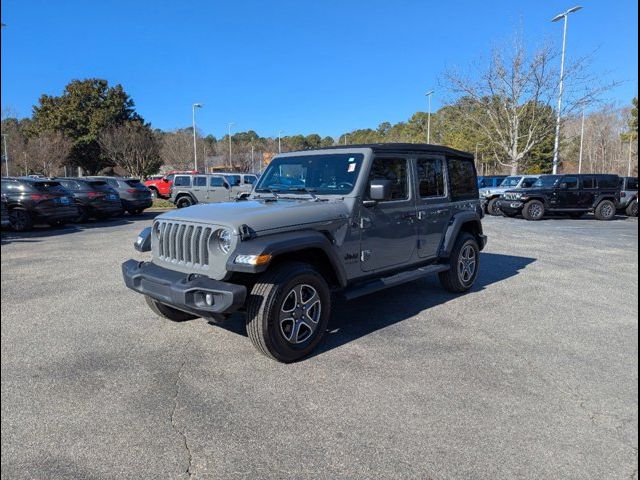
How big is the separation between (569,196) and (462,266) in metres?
13.1

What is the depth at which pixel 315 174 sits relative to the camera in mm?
4879

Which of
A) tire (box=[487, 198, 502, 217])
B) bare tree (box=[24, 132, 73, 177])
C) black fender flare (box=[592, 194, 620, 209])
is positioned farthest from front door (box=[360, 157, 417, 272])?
bare tree (box=[24, 132, 73, 177])

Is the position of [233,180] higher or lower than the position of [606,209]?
higher

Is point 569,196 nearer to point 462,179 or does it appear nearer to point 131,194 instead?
point 462,179

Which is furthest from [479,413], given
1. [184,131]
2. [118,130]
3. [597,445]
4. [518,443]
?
[184,131]

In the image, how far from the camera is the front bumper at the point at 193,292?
3443 mm

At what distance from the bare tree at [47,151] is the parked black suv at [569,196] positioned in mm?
28455

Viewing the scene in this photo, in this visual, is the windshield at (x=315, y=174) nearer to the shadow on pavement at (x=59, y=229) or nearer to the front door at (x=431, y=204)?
the front door at (x=431, y=204)

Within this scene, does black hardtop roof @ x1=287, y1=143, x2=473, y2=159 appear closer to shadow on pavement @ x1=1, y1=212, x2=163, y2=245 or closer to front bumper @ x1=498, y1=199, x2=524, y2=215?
shadow on pavement @ x1=1, y1=212, x2=163, y2=245

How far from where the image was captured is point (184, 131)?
44.4 m

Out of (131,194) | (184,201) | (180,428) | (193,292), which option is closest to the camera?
(180,428)

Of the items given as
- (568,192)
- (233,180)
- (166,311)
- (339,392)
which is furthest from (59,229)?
(568,192)

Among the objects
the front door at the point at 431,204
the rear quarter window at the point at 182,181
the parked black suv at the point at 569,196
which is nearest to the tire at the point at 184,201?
the rear quarter window at the point at 182,181

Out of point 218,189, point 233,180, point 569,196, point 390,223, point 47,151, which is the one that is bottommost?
point 390,223
